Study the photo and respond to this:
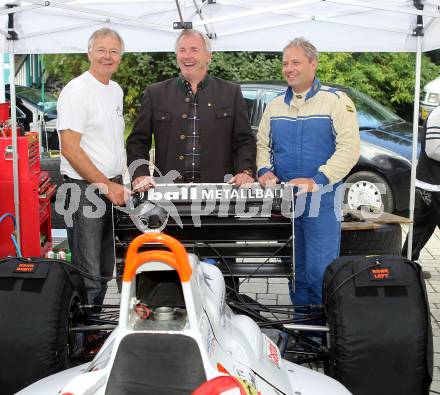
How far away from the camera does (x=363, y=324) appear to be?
3312mm

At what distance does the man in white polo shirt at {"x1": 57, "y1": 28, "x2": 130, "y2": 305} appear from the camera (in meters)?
4.55

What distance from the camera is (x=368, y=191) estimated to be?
29.5ft

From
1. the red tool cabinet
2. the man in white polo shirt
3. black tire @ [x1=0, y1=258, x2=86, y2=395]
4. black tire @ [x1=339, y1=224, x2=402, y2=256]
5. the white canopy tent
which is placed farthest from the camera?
the red tool cabinet

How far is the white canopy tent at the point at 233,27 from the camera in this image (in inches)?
233

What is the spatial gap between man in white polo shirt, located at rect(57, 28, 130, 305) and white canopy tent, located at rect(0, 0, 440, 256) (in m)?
1.09

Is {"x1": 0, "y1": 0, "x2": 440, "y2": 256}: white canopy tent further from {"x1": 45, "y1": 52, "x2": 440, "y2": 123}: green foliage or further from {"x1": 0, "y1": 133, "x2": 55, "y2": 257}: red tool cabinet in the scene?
{"x1": 45, "y1": 52, "x2": 440, "y2": 123}: green foliage

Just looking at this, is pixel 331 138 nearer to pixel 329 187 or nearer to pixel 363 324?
pixel 329 187

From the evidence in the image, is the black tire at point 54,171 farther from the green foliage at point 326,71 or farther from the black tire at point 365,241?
the green foliage at point 326,71

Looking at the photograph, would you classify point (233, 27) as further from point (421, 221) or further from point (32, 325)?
point (32, 325)

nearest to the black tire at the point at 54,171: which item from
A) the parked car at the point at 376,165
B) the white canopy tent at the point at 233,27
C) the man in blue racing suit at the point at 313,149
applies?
the white canopy tent at the point at 233,27

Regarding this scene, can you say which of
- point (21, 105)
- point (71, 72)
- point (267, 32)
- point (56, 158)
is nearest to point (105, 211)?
point (267, 32)

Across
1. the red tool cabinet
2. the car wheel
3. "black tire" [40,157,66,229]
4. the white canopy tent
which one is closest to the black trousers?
the white canopy tent

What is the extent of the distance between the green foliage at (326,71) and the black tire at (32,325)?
11952 mm

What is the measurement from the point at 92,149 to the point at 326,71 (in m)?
10.9
